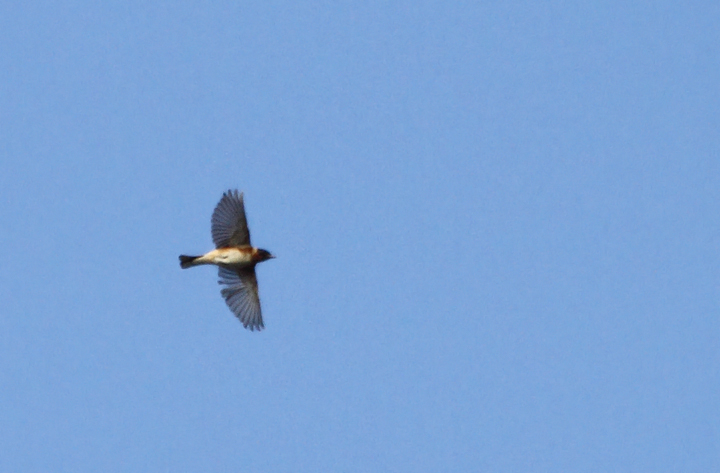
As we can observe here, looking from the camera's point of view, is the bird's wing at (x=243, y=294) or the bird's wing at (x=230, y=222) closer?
the bird's wing at (x=230, y=222)

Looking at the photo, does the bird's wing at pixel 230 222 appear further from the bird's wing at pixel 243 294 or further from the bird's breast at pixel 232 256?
the bird's wing at pixel 243 294

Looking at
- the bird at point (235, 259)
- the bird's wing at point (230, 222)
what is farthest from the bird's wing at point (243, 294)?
the bird's wing at point (230, 222)

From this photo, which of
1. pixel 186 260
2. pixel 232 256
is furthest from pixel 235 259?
pixel 186 260

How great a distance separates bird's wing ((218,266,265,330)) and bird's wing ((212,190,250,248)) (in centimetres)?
71

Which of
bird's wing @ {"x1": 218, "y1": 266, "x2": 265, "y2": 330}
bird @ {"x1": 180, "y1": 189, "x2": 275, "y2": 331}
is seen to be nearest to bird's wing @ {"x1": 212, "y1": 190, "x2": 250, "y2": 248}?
bird @ {"x1": 180, "y1": 189, "x2": 275, "y2": 331}

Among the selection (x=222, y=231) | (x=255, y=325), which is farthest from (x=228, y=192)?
(x=255, y=325)

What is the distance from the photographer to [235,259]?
23438mm

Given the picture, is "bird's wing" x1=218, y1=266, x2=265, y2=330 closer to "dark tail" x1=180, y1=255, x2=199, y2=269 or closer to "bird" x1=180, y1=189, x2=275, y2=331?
"bird" x1=180, y1=189, x2=275, y2=331

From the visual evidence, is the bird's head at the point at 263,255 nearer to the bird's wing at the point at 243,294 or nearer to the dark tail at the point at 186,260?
the bird's wing at the point at 243,294

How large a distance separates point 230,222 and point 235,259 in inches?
25.3

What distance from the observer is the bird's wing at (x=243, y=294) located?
78.5ft

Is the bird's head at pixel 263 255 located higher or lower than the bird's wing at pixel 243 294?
higher

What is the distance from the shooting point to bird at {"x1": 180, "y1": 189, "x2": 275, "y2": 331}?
23.0m

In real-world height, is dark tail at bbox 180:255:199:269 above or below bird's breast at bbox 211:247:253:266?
below
